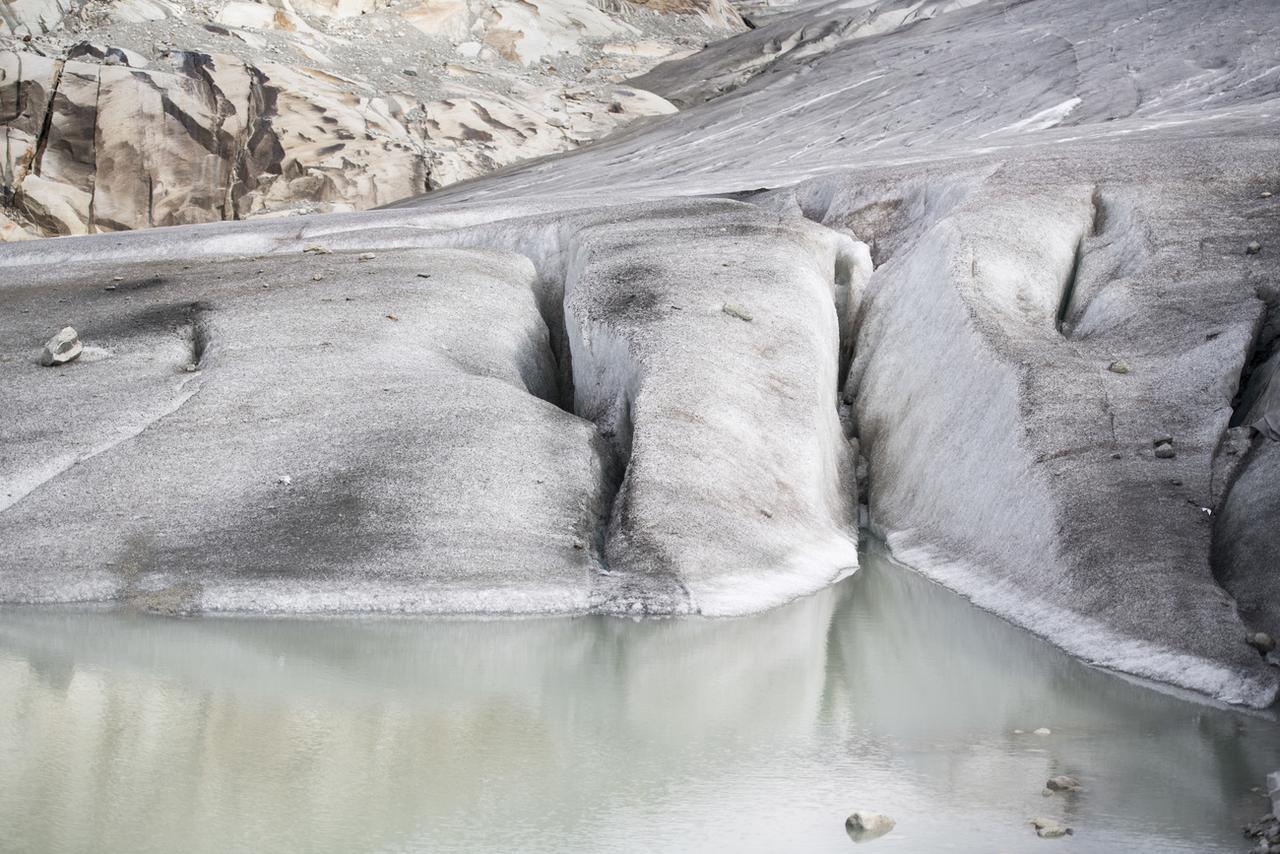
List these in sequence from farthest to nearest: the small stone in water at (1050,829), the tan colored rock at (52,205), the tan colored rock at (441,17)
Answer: the tan colored rock at (441,17), the tan colored rock at (52,205), the small stone in water at (1050,829)

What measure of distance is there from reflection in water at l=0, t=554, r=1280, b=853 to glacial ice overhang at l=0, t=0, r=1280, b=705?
542 mm

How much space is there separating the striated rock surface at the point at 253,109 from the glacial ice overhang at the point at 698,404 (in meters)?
14.6

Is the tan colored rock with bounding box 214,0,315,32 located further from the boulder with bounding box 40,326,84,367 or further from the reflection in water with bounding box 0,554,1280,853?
the reflection in water with bounding box 0,554,1280,853

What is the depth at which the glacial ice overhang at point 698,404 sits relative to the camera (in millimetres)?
10688

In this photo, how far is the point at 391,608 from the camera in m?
10.5

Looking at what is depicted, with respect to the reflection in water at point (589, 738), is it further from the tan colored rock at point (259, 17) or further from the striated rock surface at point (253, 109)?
the tan colored rock at point (259, 17)

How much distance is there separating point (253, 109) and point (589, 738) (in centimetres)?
2749

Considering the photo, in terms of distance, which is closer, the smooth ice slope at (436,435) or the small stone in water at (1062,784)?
the small stone in water at (1062,784)

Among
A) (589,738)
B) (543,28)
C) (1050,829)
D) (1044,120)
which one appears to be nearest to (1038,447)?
(589,738)

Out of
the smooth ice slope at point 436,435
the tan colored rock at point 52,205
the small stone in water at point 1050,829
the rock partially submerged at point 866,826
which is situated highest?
the small stone in water at point 1050,829

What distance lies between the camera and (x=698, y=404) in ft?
40.8

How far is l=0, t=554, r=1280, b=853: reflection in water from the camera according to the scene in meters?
6.80

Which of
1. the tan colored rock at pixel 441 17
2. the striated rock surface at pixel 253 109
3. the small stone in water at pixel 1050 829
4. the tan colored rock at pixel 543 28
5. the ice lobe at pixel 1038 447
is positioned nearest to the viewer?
the small stone in water at pixel 1050 829

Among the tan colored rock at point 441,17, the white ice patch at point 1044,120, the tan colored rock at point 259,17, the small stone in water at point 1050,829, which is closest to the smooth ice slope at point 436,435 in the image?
the small stone in water at point 1050,829
